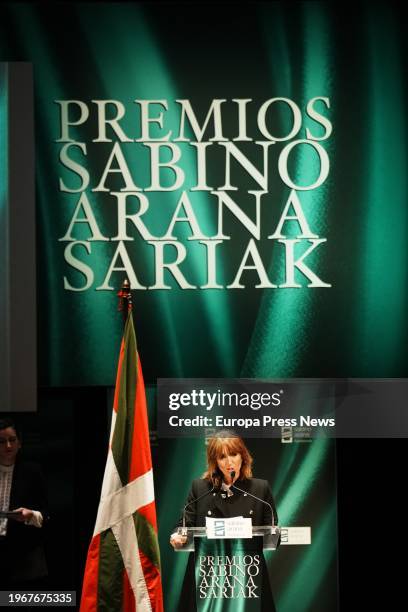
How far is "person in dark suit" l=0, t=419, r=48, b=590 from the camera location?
15.3 feet

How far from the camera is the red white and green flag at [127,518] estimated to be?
14.3 ft

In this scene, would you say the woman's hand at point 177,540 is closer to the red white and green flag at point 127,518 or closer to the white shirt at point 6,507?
the red white and green flag at point 127,518

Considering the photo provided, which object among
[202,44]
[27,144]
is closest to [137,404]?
[27,144]

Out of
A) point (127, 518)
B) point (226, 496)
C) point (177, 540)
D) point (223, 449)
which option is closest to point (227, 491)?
point (226, 496)

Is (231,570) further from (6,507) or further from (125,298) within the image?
(125,298)

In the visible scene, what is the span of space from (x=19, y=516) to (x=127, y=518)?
628 mm

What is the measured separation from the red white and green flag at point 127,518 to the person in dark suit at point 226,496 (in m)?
0.33

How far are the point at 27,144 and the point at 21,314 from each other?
65cm

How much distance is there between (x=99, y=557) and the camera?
14.4 feet

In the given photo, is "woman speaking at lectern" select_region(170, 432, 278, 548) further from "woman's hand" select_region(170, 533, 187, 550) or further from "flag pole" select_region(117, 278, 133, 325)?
"flag pole" select_region(117, 278, 133, 325)

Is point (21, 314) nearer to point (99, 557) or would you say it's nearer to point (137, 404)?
point (137, 404)

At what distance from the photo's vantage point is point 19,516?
15.3ft

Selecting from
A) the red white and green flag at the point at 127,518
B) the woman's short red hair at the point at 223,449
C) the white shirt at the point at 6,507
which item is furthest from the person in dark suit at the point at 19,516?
the woman's short red hair at the point at 223,449

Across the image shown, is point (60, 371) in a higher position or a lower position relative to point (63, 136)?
lower
